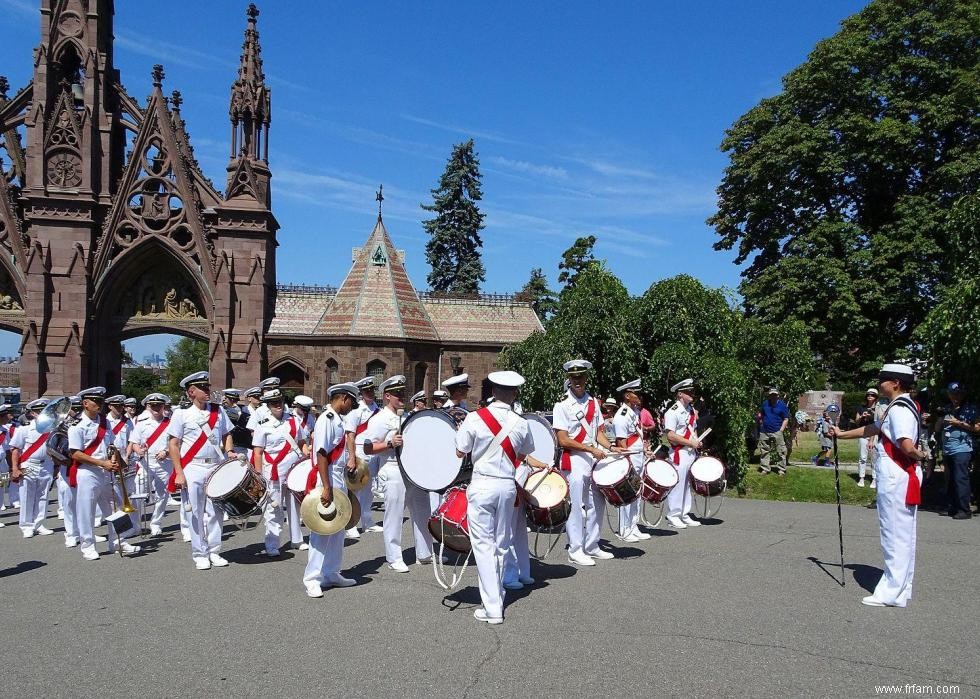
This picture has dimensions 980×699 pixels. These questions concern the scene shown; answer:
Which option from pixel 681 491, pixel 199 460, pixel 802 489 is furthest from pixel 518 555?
pixel 802 489

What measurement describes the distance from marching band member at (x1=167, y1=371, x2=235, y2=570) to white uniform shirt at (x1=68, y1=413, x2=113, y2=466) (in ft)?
3.82

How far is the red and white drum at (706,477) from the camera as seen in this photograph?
34.1 feet

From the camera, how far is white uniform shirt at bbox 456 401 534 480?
21.1ft

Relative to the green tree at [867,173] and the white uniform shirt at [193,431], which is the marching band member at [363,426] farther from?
the green tree at [867,173]

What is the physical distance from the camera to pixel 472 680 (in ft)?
16.7

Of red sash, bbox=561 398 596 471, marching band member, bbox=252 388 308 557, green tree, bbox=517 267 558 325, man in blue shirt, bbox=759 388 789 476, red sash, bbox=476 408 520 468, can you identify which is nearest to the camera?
red sash, bbox=476 408 520 468

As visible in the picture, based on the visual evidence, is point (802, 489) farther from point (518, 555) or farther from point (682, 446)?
point (518, 555)

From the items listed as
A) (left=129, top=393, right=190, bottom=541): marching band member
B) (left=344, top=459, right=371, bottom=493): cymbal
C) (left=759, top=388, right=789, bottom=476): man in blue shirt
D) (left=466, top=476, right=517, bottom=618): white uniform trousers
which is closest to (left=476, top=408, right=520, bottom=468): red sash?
(left=466, top=476, right=517, bottom=618): white uniform trousers

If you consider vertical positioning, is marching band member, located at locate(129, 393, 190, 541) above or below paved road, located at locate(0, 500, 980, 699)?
above

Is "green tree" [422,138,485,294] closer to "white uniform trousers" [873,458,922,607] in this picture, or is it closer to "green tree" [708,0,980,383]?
"green tree" [708,0,980,383]

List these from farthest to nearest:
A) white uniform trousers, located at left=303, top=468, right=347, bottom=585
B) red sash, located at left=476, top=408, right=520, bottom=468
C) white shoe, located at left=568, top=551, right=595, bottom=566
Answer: white shoe, located at left=568, top=551, right=595, bottom=566
white uniform trousers, located at left=303, top=468, right=347, bottom=585
red sash, located at left=476, top=408, right=520, bottom=468

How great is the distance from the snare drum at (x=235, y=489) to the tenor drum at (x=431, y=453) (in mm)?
1872

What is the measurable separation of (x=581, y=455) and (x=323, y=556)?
9.54ft

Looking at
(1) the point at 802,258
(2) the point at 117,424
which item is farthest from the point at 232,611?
(1) the point at 802,258
